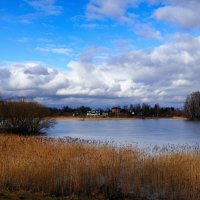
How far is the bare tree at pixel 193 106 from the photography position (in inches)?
3927

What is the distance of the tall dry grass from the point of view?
1049cm

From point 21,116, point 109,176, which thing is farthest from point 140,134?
point 109,176

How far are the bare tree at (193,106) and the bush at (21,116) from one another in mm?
64101

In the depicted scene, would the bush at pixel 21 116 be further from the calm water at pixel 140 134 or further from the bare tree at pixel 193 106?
the bare tree at pixel 193 106

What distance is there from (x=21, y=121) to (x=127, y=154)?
3065 centimetres

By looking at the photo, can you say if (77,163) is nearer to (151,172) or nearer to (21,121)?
(151,172)

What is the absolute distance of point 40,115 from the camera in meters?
43.0

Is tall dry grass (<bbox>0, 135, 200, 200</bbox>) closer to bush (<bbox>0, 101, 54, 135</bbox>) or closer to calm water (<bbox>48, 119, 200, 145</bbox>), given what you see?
calm water (<bbox>48, 119, 200, 145</bbox>)

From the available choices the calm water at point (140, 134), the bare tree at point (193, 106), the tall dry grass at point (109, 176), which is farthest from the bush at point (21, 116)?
the bare tree at point (193, 106)

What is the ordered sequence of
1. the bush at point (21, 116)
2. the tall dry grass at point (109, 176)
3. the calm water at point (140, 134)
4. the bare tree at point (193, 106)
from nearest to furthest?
the tall dry grass at point (109, 176) → the calm water at point (140, 134) → the bush at point (21, 116) → the bare tree at point (193, 106)

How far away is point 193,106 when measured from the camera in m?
100

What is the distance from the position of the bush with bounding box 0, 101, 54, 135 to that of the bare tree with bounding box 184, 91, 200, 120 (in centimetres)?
6410

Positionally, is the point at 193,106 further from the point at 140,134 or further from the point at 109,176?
the point at 109,176

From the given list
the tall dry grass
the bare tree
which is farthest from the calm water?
the bare tree
